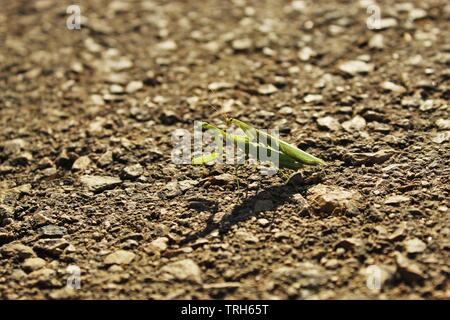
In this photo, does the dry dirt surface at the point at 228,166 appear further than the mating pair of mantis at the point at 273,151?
No

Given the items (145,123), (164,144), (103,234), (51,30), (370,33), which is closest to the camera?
(103,234)

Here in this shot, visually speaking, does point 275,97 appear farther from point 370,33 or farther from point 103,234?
point 103,234

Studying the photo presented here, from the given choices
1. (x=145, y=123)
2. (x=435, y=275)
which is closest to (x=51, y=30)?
(x=145, y=123)

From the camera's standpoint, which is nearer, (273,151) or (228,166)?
(273,151)

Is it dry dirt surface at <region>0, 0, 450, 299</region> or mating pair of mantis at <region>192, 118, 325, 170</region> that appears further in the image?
mating pair of mantis at <region>192, 118, 325, 170</region>

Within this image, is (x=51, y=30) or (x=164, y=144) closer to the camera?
(x=164, y=144)
